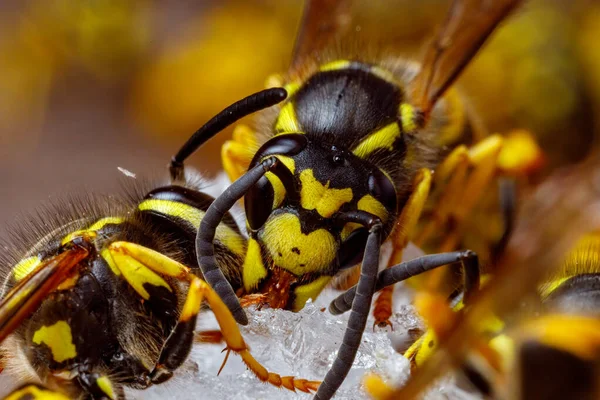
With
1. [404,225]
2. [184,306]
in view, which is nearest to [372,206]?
[404,225]

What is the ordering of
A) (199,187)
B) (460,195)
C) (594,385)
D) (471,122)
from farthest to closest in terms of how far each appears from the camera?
(471,122), (460,195), (199,187), (594,385)

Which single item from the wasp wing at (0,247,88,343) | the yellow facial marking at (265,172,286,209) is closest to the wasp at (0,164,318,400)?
the wasp wing at (0,247,88,343)

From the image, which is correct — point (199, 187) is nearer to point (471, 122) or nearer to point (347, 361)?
point (347, 361)

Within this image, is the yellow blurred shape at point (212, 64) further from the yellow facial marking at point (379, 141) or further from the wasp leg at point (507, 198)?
the yellow facial marking at point (379, 141)

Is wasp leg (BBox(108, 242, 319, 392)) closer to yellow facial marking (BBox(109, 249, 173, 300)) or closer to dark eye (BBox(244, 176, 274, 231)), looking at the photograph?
yellow facial marking (BBox(109, 249, 173, 300))

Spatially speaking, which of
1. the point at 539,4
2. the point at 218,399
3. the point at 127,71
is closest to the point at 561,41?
the point at 539,4

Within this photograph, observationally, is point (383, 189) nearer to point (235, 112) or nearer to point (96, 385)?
point (235, 112)

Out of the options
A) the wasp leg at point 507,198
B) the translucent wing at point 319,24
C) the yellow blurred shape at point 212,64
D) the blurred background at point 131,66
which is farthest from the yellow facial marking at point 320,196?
the yellow blurred shape at point 212,64
